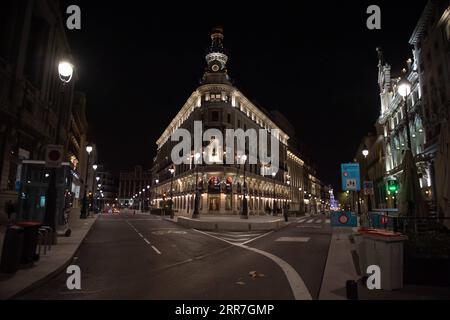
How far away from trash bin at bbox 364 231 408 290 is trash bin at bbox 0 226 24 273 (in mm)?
8449

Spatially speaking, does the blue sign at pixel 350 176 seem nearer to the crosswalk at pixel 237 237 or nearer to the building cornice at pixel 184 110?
the crosswalk at pixel 237 237

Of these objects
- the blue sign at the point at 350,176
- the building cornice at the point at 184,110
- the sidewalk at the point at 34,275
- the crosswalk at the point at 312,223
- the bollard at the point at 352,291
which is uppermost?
the building cornice at the point at 184,110

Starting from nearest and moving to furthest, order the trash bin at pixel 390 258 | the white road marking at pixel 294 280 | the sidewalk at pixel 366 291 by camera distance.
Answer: the sidewalk at pixel 366 291 → the white road marking at pixel 294 280 → the trash bin at pixel 390 258

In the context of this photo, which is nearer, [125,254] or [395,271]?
[395,271]

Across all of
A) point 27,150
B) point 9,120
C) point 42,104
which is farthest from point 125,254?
point 42,104

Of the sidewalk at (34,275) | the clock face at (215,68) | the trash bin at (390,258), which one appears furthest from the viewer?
the clock face at (215,68)

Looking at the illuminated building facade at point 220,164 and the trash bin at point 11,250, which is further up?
the illuminated building facade at point 220,164

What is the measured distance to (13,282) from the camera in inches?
258

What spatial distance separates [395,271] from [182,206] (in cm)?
7164

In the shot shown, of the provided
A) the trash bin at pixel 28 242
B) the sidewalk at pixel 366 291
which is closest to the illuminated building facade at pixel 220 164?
the trash bin at pixel 28 242

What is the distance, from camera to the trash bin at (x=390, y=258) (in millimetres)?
6395

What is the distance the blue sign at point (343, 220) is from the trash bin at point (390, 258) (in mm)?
8278
